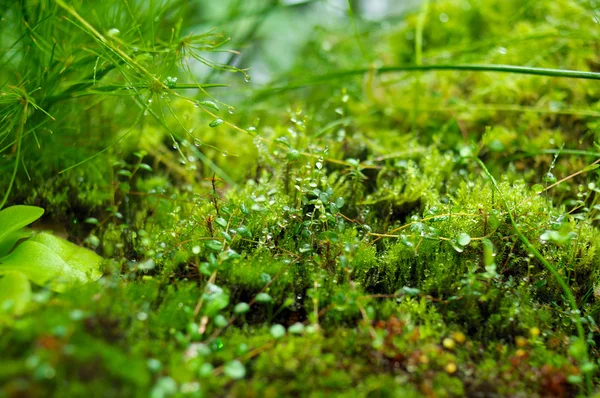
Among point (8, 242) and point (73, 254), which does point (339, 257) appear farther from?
point (8, 242)

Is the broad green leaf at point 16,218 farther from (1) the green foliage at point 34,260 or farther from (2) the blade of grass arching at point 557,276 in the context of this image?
(2) the blade of grass arching at point 557,276

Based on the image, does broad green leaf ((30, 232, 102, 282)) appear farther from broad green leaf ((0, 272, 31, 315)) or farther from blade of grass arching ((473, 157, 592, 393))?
blade of grass arching ((473, 157, 592, 393))

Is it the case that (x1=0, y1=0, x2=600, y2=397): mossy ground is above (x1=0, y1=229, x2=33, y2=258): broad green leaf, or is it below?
below

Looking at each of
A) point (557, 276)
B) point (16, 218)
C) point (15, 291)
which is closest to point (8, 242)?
point (16, 218)

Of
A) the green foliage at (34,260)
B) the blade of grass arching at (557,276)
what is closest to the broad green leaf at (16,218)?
the green foliage at (34,260)

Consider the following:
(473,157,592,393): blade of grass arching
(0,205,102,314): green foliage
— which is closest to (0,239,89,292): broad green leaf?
(0,205,102,314): green foliage

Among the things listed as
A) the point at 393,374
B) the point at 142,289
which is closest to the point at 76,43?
the point at 142,289
